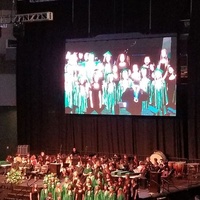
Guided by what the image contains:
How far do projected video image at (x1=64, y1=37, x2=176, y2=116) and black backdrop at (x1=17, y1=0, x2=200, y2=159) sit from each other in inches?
27.8

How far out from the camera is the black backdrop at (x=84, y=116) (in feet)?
67.7

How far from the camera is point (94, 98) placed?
21.8 metres

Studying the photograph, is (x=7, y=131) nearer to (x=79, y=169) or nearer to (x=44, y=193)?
(x=79, y=169)

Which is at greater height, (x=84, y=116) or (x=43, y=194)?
(x=84, y=116)

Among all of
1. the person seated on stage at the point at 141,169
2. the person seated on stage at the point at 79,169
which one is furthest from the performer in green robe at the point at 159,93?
the person seated on stage at the point at 79,169

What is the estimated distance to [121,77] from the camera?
69.3 feet

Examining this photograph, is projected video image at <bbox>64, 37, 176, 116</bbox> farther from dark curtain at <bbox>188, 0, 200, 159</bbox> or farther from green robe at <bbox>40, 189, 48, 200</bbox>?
green robe at <bbox>40, 189, 48, 200</bbox>

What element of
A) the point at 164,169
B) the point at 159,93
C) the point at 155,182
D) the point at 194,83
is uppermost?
the point at 194,83

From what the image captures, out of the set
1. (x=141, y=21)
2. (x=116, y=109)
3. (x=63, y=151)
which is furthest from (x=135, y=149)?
(x=141, y=21)

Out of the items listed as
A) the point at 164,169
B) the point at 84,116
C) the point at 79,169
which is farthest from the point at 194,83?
the point at 79,169

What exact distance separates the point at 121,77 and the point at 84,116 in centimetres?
292

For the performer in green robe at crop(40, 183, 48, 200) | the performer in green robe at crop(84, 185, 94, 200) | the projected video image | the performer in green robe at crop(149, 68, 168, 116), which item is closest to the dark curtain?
the projected video image

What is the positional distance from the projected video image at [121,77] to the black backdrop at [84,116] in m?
0.71

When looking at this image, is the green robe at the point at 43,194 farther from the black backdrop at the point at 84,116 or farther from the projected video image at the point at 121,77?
the black backdrop at the point at 84,116
